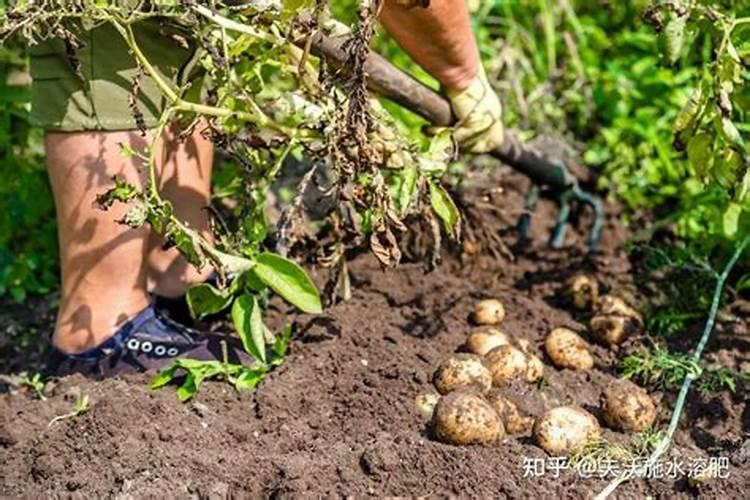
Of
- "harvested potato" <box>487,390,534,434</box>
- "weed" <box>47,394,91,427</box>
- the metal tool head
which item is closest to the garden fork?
the metal tool head

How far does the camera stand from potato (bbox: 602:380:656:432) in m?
2.45

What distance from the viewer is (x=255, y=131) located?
255cm

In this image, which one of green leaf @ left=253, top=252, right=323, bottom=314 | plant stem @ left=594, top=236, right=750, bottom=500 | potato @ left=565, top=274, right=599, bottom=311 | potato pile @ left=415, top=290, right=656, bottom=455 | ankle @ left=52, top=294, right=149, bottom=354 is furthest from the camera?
potato @ left=565, top=274, right=599, bottom=311

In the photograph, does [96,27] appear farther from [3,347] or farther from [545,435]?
[545,435]

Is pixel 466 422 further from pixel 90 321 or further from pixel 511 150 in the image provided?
pixel 511 150

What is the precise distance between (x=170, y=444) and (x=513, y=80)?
2.24 m

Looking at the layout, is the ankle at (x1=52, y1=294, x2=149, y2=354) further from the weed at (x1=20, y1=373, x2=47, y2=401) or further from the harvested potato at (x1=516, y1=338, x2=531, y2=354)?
the harvested potato at (x1=516, y1=338, x2=531, y2=354)

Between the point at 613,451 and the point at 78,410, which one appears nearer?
the point at 613,451

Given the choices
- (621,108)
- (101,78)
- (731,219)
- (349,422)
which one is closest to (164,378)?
(349,422)

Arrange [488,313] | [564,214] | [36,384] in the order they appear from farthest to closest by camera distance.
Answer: [564,214] → [488,313] → [36,384]

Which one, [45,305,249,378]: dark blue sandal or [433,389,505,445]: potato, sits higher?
[433,389,505,445]: potato

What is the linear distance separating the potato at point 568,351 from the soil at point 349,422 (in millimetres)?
24

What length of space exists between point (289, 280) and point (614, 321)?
0.88 m

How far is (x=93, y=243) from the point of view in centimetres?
259
